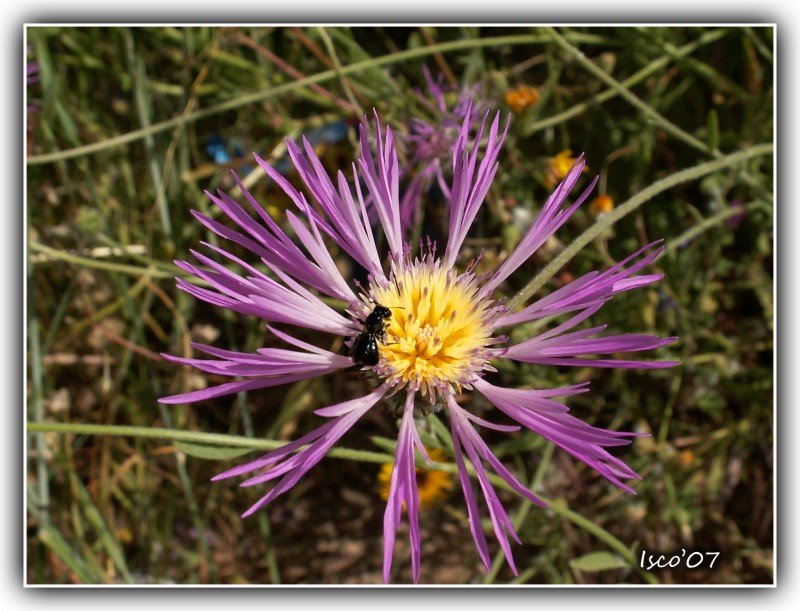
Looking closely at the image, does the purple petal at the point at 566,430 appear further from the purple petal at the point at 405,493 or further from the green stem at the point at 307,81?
the green stem at the point at 307,81

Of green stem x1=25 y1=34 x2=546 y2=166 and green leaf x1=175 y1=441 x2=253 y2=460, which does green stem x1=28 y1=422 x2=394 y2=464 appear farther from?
green stem x1=25 y1=34 x2=546 y2=166

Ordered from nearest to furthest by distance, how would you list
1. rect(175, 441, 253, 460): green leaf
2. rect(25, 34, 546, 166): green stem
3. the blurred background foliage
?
rect(175, 441, 253, 460): green leaf < rect(25, 34, 546, 166): green stem < the blurred background foliage

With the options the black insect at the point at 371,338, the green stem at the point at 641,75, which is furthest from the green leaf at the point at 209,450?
the green stem at the point at 641,75

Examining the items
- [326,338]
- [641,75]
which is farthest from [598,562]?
[641,75]

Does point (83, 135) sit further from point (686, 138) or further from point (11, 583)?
point (686, 138)

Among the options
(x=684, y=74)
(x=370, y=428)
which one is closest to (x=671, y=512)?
(x=370, y=428)

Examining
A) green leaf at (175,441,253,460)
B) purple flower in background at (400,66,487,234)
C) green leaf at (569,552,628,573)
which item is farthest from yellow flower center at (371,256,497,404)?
green leaf at (569,552,628,573)
